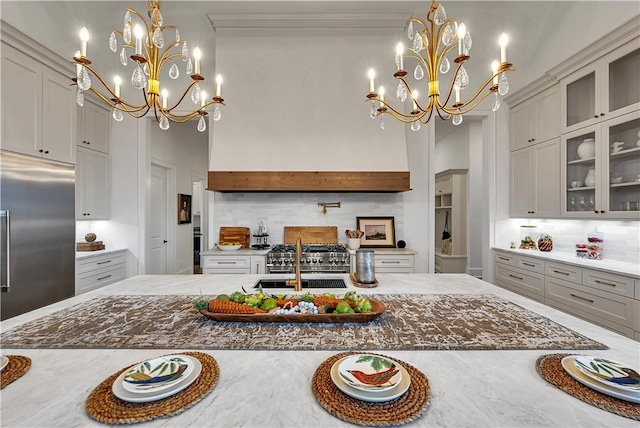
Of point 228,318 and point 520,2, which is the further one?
point 520,2

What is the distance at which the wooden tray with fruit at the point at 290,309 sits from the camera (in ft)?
4.03

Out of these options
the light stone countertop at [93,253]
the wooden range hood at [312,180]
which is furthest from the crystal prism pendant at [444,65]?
the light stone countertop at [93,253]

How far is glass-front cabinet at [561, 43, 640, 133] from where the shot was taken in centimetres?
238

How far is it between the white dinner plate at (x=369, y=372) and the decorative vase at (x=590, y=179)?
10.3 ft

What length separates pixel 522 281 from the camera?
10.7 feet

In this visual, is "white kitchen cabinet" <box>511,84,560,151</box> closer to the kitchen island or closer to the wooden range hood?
the wooden range hood

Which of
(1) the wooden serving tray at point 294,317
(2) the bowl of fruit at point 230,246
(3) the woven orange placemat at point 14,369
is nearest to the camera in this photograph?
(3) the woven orange placemat at point 14,369

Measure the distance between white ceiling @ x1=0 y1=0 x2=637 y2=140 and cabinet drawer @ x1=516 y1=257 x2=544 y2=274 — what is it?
244cm

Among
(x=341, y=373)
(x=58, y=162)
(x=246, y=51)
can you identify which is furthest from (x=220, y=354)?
(x=246, y=51)

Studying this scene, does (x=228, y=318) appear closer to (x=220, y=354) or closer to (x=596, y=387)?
(x=220, y=354)

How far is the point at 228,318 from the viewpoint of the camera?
123cm

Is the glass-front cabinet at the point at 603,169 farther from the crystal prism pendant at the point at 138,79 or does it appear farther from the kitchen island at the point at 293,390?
the crystal prism pendant at the point at 138,79

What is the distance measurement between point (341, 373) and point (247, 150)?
3.16 metres

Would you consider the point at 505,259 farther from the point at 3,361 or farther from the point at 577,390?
the point at 3,361
